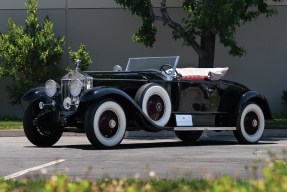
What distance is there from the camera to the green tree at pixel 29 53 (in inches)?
920

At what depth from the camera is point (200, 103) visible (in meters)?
12.9

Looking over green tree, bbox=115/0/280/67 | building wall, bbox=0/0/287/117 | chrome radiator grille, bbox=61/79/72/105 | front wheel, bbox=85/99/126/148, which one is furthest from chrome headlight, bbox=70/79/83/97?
building wall, bbox=0/0/287/117

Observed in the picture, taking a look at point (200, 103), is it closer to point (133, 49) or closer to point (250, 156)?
point (250, 156)

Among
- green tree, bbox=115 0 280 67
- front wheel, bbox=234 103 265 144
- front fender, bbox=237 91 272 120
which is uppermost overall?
green tree, bbox=115 0 280 67

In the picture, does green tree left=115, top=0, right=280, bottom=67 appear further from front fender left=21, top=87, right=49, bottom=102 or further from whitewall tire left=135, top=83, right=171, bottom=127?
front fender left=21, top=87, right=49, bottom=102

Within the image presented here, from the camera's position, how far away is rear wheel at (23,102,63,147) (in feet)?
39.9

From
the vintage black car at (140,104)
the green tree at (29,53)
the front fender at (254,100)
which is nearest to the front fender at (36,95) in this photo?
the vintage black car at (140,104)

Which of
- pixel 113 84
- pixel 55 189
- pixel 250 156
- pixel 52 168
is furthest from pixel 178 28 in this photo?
pixel 55 189

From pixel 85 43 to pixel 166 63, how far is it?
40.3 ft

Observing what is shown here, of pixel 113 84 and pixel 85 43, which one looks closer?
pixel 113 84

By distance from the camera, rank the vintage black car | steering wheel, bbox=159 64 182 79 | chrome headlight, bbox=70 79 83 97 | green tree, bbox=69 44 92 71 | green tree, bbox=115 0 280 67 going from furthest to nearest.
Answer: green tree, bbox=69 44 92 71, green tree, bbox=115 0 280 67, steering wheel, bbox=159 64 182 79, chrome headlight, bbox=70 79 83 97, the vintage black car

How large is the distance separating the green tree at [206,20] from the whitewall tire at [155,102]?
740 centimetres

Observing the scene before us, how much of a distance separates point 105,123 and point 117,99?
1.68 ft

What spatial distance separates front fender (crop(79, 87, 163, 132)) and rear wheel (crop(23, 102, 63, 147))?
1.05 m
